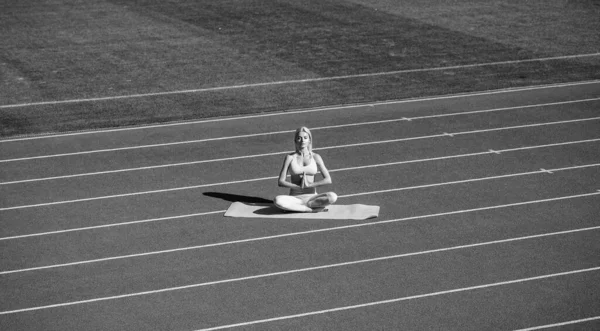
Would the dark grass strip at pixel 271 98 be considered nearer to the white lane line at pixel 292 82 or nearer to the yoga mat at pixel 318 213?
the white lane line at pixel 292 82

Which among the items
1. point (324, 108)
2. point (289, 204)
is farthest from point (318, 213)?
point (324, 108)

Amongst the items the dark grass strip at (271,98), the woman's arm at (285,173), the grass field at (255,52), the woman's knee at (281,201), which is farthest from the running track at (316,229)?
the grass field at (255,52)

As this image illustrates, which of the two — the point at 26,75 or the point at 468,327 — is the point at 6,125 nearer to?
the point at 26,75

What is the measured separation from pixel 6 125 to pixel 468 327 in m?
10.5

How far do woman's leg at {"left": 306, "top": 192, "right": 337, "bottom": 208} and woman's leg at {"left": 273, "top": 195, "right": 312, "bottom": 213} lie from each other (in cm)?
9

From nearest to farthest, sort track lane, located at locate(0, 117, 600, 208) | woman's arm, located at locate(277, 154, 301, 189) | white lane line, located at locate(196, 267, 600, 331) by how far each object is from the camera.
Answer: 1. white lane line, located at locate(196, 267, 600, 331)
2. woman's arm, located at locate(277, 154, 301, 189)
3. track lane, located at locate(0, 117, 600, 208)

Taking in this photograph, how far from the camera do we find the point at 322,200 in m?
11.8

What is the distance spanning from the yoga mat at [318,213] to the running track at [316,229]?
0.12 m

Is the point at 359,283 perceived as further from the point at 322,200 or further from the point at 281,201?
the point at 281,201

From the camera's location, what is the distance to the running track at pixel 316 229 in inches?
371

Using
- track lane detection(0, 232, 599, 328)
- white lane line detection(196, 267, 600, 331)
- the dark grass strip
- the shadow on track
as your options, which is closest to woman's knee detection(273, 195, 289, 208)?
the shadow on track

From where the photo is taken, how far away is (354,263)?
34.5 ft

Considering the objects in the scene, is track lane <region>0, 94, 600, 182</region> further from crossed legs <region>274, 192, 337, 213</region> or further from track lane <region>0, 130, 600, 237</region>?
crossed legs <region>274, 192, 337, 213</region>

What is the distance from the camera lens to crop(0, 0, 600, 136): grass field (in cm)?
1792
